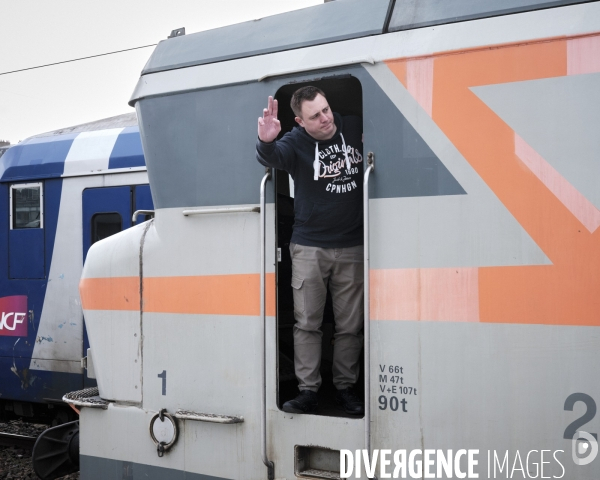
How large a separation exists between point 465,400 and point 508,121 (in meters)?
1.27

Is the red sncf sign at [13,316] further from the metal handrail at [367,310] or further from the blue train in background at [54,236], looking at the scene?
the metal handrail at [367,310]

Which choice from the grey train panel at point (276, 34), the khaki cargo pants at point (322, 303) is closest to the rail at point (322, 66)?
the grey train panel at point (276, 34)

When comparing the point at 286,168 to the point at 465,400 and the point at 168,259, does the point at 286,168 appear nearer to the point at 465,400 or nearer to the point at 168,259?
the point at 168,259

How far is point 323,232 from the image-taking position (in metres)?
3.46

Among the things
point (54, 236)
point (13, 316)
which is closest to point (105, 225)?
point (54, 236)

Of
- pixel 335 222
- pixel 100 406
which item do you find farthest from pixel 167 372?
pixel 335 222

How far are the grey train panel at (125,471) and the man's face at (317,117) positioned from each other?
1.96m

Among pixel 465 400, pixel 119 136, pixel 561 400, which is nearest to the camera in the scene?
pixel 561 400

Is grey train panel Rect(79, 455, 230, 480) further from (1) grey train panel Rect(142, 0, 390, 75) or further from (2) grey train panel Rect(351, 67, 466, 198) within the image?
(1) grey train panel Rect(142, 0, 390, 75)

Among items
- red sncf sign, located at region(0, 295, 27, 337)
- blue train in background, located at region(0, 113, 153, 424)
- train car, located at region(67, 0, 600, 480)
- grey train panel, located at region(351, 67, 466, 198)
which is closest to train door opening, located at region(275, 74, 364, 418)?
train car, located at region(67, 0, 600, 480)

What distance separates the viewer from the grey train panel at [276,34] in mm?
3320

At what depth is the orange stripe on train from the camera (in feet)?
11.3

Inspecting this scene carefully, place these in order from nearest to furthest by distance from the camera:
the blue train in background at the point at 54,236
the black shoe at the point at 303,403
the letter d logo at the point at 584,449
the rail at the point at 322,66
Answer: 1. the letter d logo at the point at 584,449
2. the rail at the point at 322,66
3. the black shoe at the point at 303,403
4. the blue train in background at the point at 54,236

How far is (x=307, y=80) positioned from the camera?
3.36 metres
